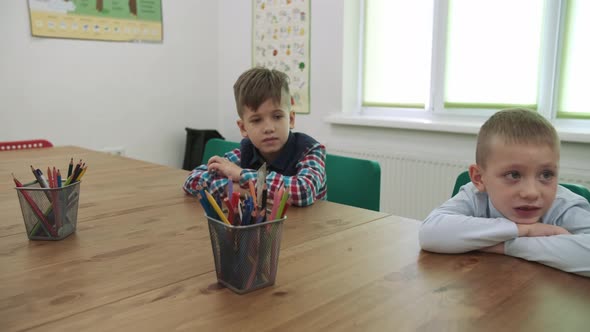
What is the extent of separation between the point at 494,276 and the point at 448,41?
2.38 meters

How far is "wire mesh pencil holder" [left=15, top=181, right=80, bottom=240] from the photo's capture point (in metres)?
0.94

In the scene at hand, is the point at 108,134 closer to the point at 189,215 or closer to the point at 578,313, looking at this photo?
the point at 189,215

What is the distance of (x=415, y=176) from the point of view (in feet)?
9.52

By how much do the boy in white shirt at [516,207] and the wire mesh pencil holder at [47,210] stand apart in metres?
0.71

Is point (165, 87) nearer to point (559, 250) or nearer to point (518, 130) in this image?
point (518, 130)

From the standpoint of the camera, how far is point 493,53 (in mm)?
2736

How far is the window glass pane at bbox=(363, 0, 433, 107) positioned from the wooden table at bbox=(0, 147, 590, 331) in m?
2.15

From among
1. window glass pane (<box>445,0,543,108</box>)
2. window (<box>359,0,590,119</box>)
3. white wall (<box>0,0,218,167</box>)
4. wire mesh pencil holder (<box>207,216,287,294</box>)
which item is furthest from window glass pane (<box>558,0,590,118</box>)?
white wall (<box>0,0,218,167</box>)

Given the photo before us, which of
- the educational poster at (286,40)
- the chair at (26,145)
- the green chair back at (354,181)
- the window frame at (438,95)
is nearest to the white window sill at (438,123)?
the window frame at (438,95)

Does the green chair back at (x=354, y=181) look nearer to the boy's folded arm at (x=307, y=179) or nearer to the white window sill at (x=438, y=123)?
the boy's folded arm at (x=307, y=179)

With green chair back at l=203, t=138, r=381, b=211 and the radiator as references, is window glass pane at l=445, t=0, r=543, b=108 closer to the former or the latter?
the radiator

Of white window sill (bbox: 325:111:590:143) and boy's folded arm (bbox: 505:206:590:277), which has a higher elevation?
white window sill (bbox: 325:111:590:143)

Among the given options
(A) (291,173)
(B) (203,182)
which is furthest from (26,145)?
(A) (291,173)

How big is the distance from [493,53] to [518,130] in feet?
6.50
